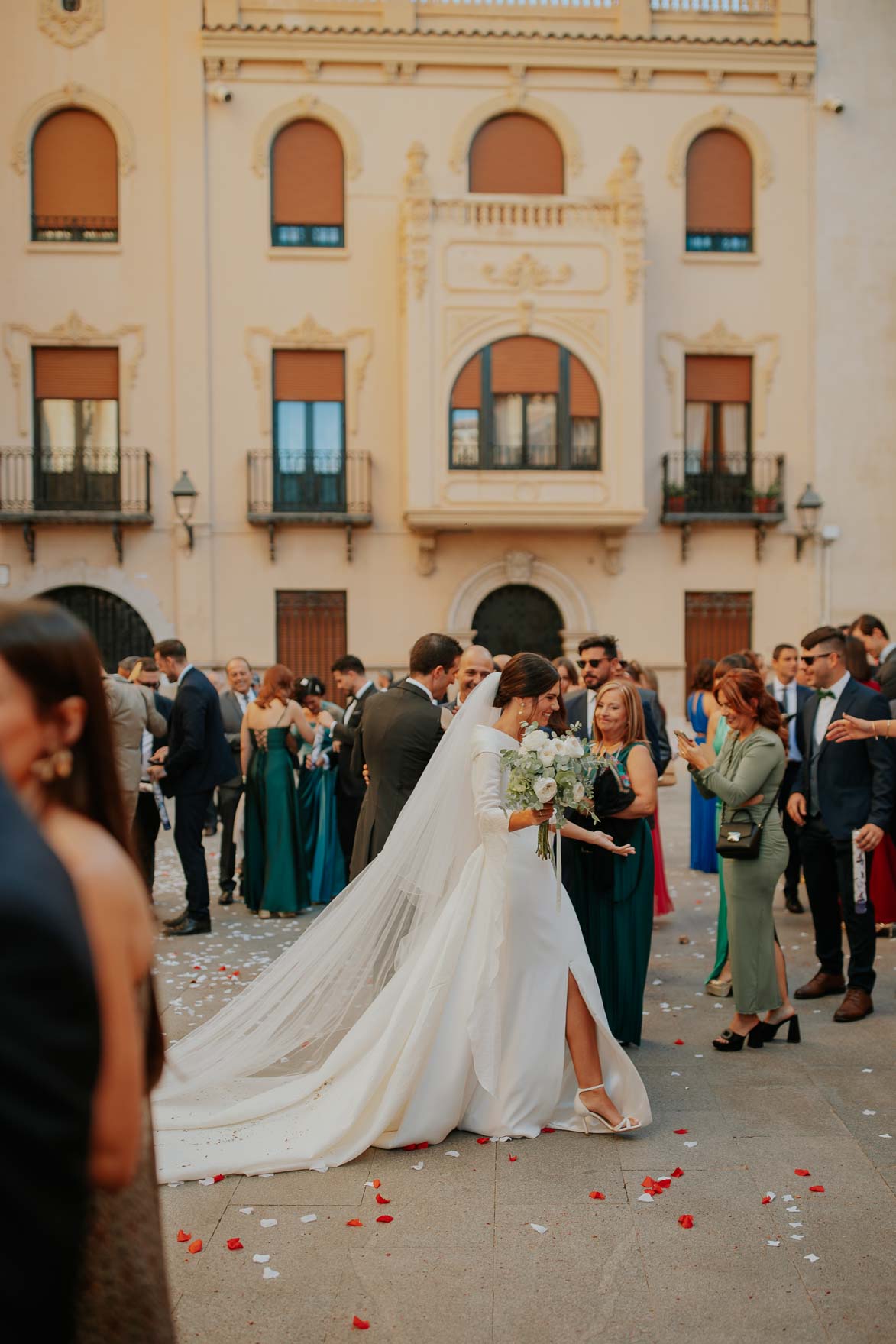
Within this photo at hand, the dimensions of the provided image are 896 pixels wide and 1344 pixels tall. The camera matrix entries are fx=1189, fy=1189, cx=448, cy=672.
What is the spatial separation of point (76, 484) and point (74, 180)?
5.13m

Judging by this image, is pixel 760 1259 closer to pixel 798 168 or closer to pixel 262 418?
pixel 262 418

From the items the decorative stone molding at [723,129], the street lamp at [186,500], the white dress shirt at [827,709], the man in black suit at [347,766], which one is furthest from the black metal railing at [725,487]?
the white dress shirt at [827,709]

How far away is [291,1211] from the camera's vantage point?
13.7 ft

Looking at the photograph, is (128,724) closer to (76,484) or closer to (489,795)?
(489,795)

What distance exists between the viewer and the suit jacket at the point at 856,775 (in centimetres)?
668

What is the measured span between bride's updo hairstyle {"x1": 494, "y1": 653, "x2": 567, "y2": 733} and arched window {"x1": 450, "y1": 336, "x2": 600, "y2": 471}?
608 inches

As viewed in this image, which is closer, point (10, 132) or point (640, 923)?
point (640, 923)

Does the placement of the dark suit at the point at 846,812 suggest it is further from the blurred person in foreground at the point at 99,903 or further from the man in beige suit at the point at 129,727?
the blurred person in foreground at the point at 99,903

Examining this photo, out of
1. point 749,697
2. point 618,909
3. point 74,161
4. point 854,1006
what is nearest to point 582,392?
point 74,161

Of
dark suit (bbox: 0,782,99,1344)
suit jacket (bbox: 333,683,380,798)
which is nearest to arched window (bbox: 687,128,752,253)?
suit jacket (bbox: 333,683,380,798)

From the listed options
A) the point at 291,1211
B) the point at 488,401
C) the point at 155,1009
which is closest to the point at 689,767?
the point at 291,1211

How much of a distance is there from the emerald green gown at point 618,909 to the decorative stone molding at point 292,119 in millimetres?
17089

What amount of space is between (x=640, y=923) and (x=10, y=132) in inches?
761

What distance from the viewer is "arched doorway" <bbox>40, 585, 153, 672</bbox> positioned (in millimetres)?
20469
